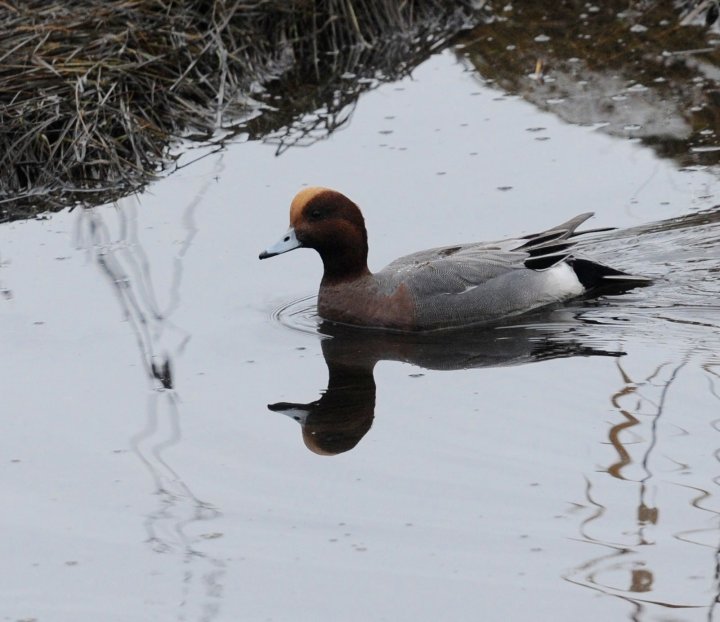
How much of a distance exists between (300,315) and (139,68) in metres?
3.04

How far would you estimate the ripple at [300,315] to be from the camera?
6469 millimetres

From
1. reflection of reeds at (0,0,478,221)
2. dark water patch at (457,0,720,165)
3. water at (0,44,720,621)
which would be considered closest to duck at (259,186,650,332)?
water at (0,44,720,621)

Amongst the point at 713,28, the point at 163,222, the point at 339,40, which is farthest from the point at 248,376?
the point at 713,28

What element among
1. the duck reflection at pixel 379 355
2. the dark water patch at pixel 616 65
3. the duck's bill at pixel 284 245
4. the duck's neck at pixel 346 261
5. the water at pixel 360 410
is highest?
the dark water patch at pixel 616 65

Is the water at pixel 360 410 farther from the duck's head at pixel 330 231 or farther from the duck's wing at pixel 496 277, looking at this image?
the duck's head at pixel 330 231

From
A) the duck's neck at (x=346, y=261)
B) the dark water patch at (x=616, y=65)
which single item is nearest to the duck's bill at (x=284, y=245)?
the duck's neck at (x=346, y=261)

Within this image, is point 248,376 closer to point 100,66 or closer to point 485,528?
point 485,528

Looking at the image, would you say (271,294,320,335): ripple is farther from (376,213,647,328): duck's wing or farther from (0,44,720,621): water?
(376,213,647,328): duck's wing

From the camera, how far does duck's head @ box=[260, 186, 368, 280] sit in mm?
6566

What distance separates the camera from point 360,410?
5.48m

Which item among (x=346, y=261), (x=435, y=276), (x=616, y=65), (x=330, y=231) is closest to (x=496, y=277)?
(x=435, y=276)

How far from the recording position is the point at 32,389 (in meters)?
5.73

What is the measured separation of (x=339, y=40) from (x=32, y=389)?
5.12 m

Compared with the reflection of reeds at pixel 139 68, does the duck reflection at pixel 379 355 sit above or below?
below
